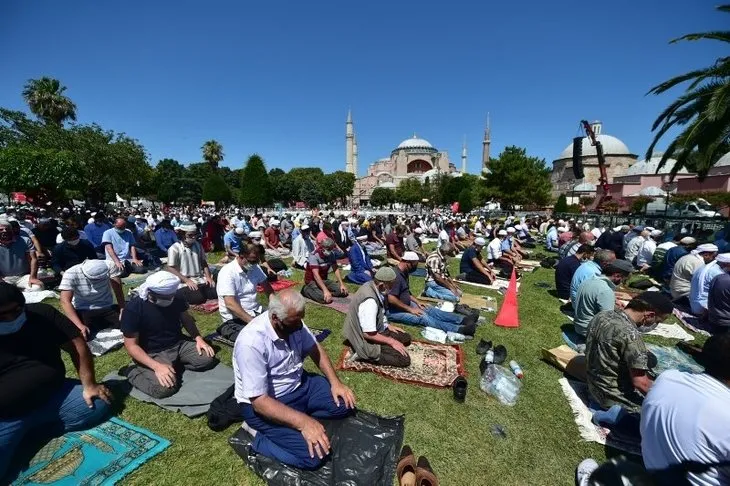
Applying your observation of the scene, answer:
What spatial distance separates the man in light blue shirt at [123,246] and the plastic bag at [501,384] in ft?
25.9

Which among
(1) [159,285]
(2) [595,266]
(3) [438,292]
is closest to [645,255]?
(2) [595,266]

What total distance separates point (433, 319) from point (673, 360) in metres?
3.38

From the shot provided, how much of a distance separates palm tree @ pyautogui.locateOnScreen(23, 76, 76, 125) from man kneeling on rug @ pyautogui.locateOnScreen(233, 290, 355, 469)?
3292 centimetres

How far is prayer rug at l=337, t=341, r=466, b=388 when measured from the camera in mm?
3997

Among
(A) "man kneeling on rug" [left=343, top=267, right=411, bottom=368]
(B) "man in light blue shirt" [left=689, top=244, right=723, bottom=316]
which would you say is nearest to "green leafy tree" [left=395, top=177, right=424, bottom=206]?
(B) "man in light blue shirt" [left=689, top=244, right=723, bottom=316]

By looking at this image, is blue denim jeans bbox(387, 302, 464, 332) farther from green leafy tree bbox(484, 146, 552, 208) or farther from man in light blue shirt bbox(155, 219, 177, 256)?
green leafy tree bbox(484, 146, 552, 208)

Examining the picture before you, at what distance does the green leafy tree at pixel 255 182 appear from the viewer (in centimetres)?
5121

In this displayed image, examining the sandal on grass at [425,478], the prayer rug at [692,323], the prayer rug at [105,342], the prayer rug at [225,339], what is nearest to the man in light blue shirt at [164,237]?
the prayer rug at [105,342]

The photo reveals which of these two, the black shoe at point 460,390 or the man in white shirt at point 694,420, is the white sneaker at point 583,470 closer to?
the man in white shirt at point 694,420

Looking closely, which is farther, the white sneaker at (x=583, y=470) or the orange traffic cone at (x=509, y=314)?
the orange traffic cone at (x=509, y=314)

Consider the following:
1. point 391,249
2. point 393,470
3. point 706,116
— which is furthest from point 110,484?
point 706,116

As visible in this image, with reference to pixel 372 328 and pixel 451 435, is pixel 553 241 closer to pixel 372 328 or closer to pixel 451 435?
pixel 372 328

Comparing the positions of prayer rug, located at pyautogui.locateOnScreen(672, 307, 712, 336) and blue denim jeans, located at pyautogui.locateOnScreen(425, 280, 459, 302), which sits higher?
blue denim jeans, located at pyautogui.locateOnScreen(425, 280, 459, 302)

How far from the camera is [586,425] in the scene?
330 cm
